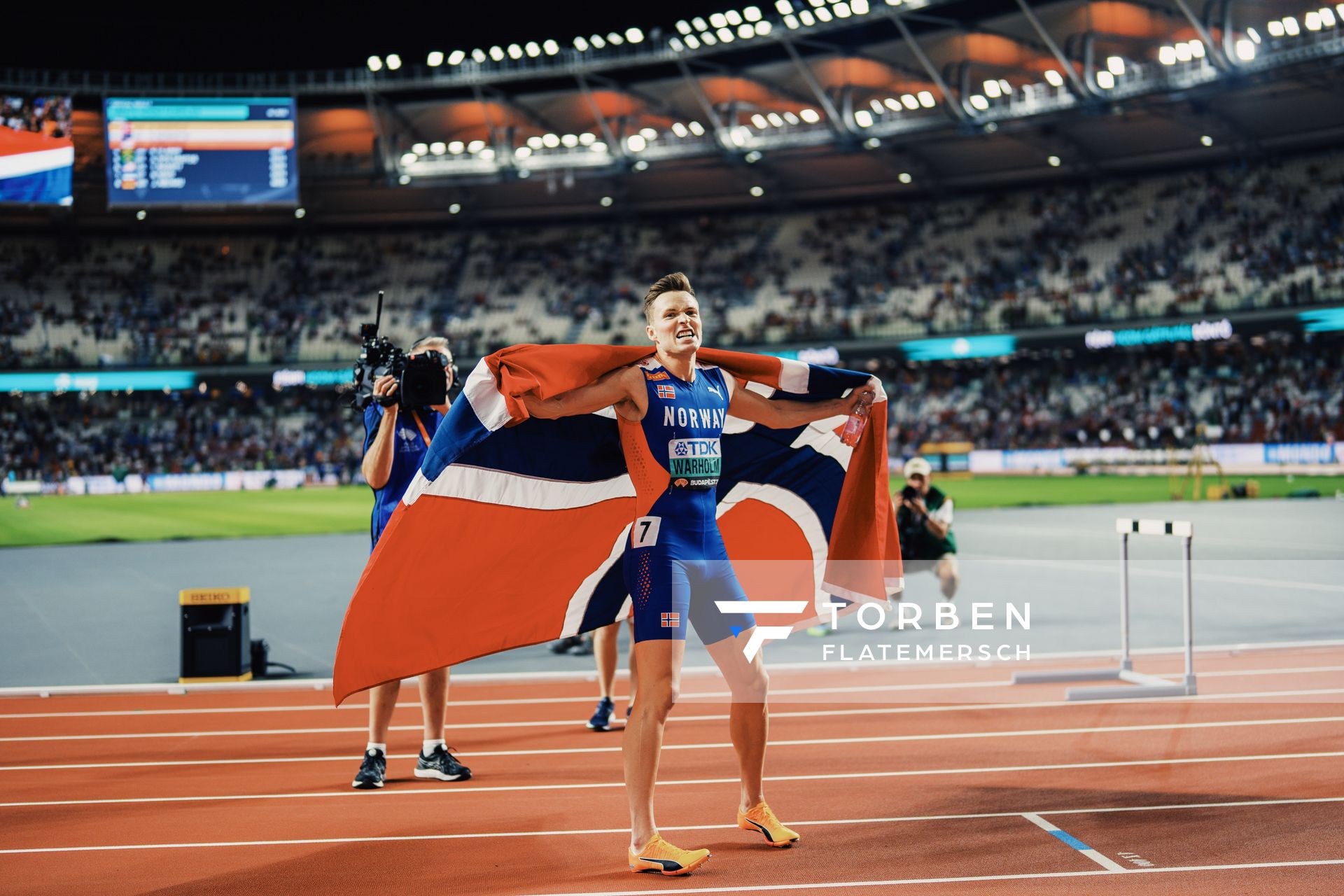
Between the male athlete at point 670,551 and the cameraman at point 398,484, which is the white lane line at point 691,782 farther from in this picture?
the male athlete at point 670,551

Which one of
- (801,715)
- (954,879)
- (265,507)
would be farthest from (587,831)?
(265,507)

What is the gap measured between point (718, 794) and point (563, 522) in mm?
1643

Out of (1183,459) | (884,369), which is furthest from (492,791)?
(884,369)

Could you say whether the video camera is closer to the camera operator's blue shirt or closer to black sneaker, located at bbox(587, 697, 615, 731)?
the camera operator's blue shirt

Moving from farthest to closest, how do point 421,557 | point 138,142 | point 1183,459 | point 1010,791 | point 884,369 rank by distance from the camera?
point 884,369 < point 138,142 < point 1183,459 < point 1010,791 < point 421,557

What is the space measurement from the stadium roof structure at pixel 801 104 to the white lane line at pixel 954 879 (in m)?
36.6

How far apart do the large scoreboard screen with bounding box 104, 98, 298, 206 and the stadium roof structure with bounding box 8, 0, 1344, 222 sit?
2812 millimetres

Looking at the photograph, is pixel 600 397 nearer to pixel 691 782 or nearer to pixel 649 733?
pixel 649 733

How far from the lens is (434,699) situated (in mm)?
6125

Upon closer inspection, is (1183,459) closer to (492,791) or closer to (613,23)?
(613,23)

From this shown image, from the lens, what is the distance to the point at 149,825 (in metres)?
5.43

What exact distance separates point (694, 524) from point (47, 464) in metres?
53.1

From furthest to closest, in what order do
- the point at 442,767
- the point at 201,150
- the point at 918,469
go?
1. the point at 201,150
2. the point at 918,469
3. the point at 442,767

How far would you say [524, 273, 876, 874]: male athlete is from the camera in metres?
4.57
